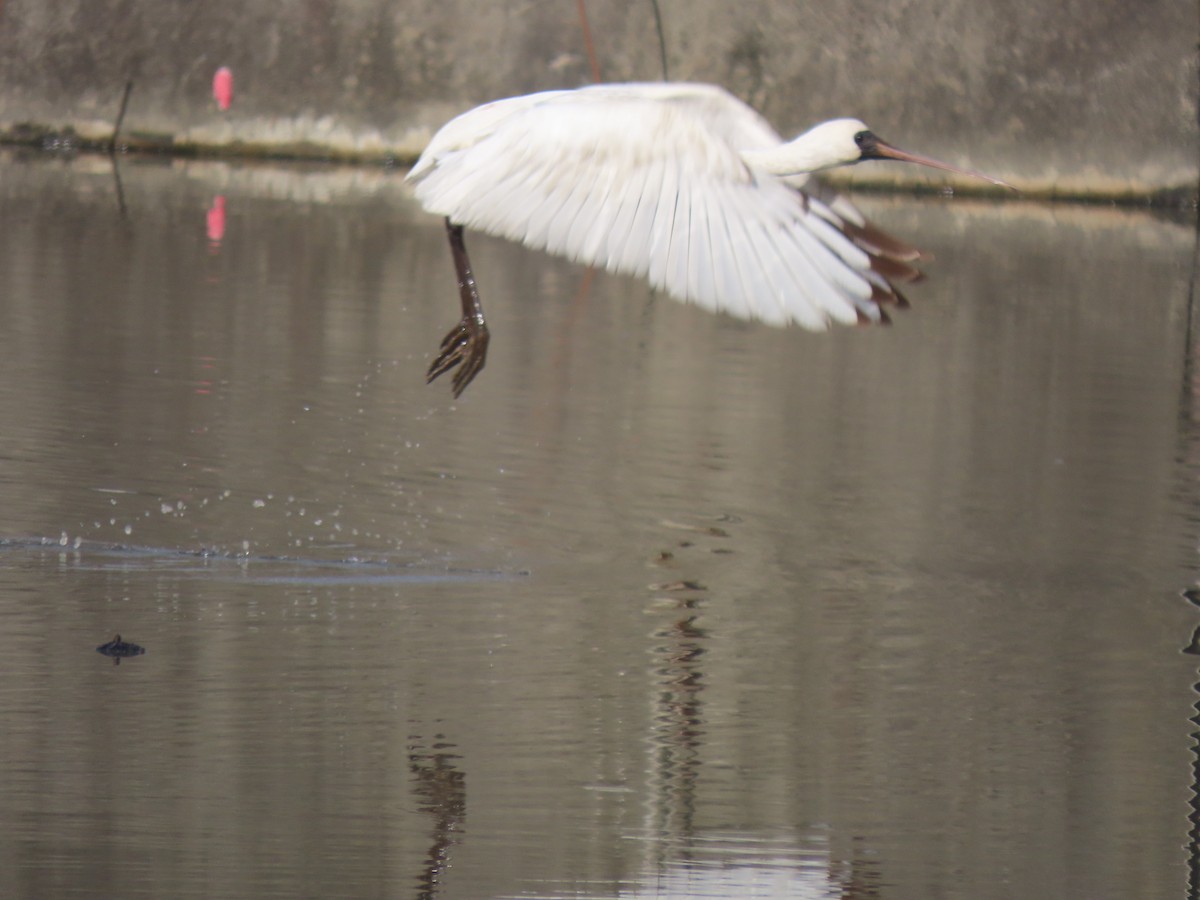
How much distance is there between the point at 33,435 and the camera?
9211mm

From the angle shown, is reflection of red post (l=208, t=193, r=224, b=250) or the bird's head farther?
reflection of red post (l=208, t=193, r=224, b=250)

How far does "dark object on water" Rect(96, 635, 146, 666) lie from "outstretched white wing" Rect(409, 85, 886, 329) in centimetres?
135

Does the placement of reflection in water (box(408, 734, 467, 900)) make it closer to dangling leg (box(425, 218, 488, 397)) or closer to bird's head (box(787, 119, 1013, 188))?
bird's head (box(787, 119, 1013, 188))

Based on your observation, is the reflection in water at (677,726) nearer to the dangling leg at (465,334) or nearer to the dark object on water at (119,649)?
the dangling leg at (465,334)

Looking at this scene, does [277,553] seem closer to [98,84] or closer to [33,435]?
[33,435]

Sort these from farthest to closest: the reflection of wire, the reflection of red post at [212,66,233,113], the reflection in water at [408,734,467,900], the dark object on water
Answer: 1. the reflection of red post at [212,66,233,113]
2. the dark object on water
3. the reflection of wire
4. the reflection in water at [408,734,467,900]

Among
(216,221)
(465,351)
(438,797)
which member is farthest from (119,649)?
(216,221)

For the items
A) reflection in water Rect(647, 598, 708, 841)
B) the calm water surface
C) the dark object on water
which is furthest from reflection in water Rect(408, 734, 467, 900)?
the dark object on water

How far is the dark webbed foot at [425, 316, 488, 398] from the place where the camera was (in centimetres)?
791

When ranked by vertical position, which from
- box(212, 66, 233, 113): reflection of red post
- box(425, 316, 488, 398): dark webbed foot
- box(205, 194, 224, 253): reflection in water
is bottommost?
box(425, 316, 488, 398): dark webbed foot

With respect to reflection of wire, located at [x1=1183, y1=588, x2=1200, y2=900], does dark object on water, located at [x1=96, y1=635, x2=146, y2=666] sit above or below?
above

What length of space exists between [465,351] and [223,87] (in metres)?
16.3

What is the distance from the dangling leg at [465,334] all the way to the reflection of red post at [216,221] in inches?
322

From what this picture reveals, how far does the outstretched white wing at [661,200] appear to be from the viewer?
5465 mm
